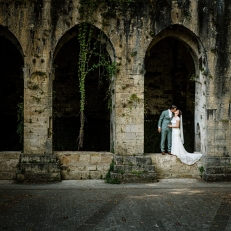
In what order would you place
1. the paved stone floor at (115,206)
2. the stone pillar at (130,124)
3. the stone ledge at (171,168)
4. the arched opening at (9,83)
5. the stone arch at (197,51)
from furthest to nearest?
1. the arched opening at (9,83)
2. the stone ledge at (171,168)
3. the stone arch at (197,51)
4. the stone pillar at (130,124)
5. the paved stone floor at (115,206)

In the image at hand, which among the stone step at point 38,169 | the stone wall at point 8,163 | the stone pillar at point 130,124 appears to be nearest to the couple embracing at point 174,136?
the stone pillar at point 130,124

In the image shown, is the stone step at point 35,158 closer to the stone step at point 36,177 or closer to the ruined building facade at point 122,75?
the ruined building facade at point 122,75

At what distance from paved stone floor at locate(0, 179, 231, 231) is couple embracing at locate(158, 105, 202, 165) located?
730 millimetres

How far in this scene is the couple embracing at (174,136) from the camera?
13.3 m

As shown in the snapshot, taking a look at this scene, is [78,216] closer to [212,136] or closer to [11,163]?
[11,163]

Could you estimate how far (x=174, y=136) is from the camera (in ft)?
44.3

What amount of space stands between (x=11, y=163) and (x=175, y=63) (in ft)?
27.7

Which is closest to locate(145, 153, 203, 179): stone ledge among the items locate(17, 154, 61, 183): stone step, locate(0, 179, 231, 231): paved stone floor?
locate(0, 179, 231, 231): paved stone floor

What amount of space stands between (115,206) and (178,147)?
3667mm

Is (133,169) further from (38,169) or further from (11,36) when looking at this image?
(11,36)

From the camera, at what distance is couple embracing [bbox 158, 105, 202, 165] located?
13305mm

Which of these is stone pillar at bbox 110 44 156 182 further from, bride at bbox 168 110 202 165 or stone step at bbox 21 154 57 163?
stone step at bbox 21 154 57 163

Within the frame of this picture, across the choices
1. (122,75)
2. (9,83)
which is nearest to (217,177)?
(122,75)

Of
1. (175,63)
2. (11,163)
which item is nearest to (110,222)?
(11,163)
